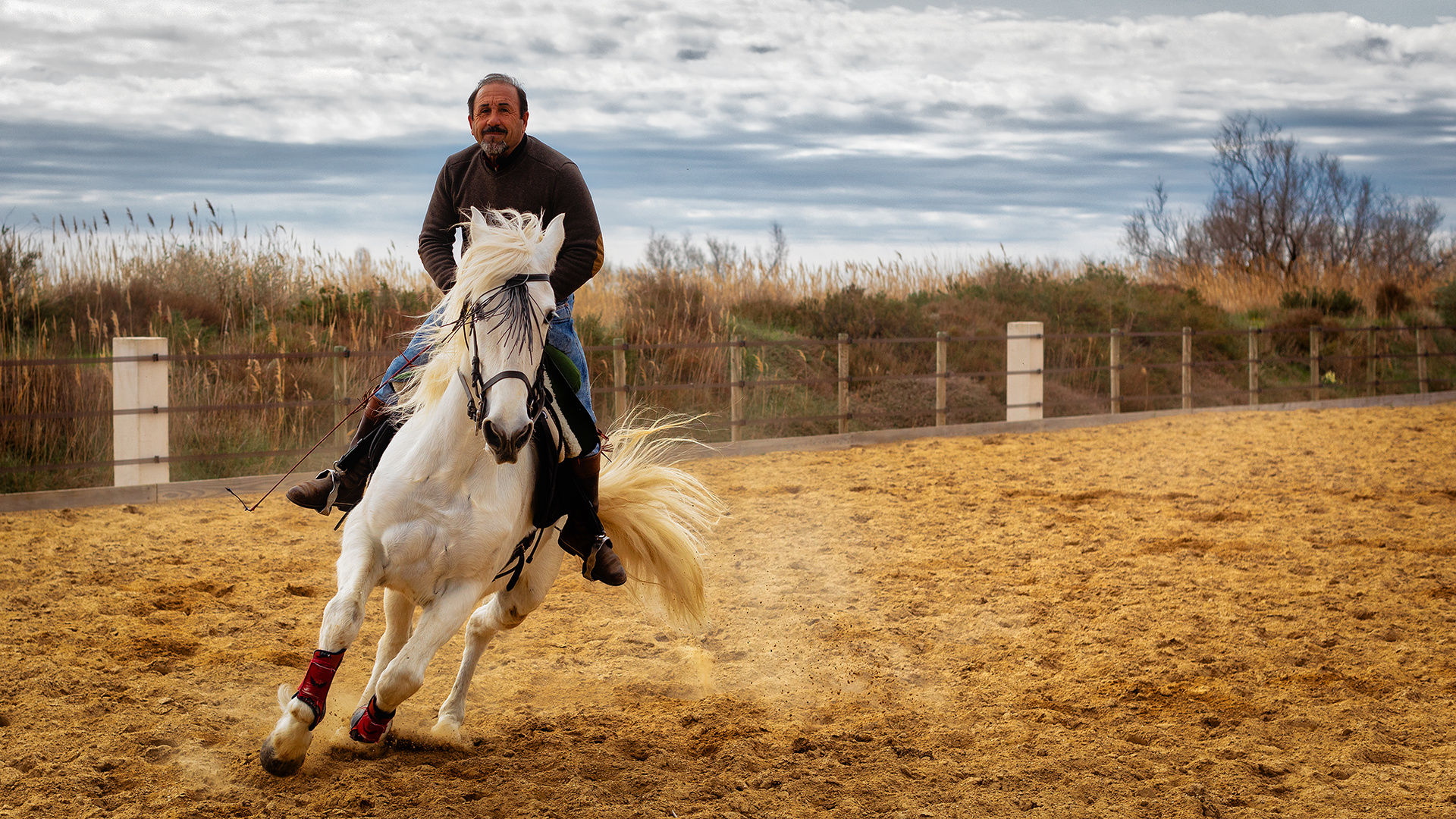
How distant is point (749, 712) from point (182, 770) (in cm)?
205

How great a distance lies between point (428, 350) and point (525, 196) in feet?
2.32

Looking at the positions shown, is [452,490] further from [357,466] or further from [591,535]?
[591,535]

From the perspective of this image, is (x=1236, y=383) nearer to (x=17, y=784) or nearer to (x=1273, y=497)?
(x=1273, y=497)

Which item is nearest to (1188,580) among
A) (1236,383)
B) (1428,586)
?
(1428,586)

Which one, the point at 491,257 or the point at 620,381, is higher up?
the point at 491,257

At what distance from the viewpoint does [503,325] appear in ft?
9.59

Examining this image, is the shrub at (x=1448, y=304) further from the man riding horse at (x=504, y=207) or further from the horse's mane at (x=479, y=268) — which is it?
the horse's mane at (x=479, y=268)

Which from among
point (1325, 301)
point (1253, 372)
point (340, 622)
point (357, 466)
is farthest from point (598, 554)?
point (1325, 301)

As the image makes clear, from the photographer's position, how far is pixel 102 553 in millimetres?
6555

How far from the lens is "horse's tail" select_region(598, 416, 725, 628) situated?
4340mm

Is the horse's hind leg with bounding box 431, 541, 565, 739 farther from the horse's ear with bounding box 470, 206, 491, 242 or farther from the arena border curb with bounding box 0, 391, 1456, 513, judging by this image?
the arena border curb with bounding box 0, 391, 1456, 513

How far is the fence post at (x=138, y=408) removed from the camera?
29.4 feet

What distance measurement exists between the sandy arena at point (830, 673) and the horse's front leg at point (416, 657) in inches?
8.4

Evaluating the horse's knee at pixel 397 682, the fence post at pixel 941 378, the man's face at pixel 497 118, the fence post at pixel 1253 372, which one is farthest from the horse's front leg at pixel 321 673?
the fence post at pixel 1253 372
